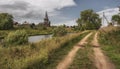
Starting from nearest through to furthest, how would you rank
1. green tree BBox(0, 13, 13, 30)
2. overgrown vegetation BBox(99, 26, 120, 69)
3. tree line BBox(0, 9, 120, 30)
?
overgrown vegetation BBox(99, 26, 120, 69) → green tree BBox(0, 13, 13, 30) → tree line BBox(0, 9, 120, 30)

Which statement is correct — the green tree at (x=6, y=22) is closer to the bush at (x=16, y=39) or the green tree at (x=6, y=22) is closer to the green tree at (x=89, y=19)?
the green tree at (x=89, y=19)

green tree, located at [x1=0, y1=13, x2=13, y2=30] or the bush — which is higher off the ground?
green tree, located at [x1=0, y1=13, x2=13, y2=30]

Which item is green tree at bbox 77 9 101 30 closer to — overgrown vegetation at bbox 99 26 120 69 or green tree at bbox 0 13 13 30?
green tree at bbox 0 13 13 30

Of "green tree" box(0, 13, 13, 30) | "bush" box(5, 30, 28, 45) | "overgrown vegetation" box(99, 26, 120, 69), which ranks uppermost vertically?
"green tree" box(0, 13, 13, 30)

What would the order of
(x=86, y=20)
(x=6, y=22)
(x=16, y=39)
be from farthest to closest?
(x=86, y=20) → (x=6, y=22) → (x=16, y=39)

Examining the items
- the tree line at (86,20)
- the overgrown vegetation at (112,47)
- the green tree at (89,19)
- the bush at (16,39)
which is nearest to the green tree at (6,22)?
the tree line at (86,20)

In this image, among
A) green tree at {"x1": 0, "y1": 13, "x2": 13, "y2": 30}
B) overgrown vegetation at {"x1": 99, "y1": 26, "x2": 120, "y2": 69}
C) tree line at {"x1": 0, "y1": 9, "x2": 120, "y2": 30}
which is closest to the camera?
overgrown vegetation at {"x1": 99, "y1": 26, "x2": 120, "y2": 69}

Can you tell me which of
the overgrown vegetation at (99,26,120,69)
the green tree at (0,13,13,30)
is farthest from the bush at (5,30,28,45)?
the green tree at (0,13,13,30)

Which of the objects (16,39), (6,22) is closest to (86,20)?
(6,22)

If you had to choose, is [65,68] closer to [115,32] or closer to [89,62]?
[89,62]

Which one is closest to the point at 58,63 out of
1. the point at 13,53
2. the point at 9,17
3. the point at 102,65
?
the point at 102,65

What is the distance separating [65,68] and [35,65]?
1770mm

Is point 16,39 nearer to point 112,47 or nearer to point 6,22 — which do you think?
point 112,47

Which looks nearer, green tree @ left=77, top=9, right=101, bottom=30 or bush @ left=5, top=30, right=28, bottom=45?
bush @ left=5, top=30, right=28, bottom=45
